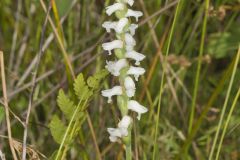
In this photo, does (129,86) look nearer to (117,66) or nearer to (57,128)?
(117,66)

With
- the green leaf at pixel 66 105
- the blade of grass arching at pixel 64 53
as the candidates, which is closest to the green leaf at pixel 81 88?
the green leaf at pixel 66 105

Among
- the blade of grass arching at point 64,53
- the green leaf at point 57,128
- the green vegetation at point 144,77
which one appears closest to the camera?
the green leaf at point 57,128

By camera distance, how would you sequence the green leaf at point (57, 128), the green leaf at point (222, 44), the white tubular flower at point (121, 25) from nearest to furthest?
1. the white tubular flower at point (121, 25)
2. the green leaf at point (57, 128)
3. the green leaf at point (222, 44)

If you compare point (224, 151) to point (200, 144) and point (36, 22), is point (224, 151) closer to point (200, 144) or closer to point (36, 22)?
point (200, 144)

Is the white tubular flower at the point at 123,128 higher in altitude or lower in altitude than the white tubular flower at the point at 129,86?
lower

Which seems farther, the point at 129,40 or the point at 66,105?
the point at 66,105

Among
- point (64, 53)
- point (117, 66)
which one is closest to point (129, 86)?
point (117, 66)

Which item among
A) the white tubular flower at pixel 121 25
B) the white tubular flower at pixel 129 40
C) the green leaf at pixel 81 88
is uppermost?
the white tubular flower at pixel 121 25

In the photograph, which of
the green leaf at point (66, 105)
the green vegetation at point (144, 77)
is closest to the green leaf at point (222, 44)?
the green vegetation at point (144, 77)

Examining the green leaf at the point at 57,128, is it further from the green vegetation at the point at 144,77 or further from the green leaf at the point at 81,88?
the green vegetation at the point at 144,77

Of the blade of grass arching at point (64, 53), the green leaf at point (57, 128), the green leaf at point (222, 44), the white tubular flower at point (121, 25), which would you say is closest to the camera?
the white tubular flower at point (121, 25)

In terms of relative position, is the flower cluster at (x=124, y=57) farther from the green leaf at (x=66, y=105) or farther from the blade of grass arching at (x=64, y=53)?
the blade of grass arching at (x=64, y=53)

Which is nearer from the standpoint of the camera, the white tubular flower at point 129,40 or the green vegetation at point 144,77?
the white tubular flower at point 129,40

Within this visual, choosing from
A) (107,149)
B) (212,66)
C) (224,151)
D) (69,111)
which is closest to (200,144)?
(224,151)
